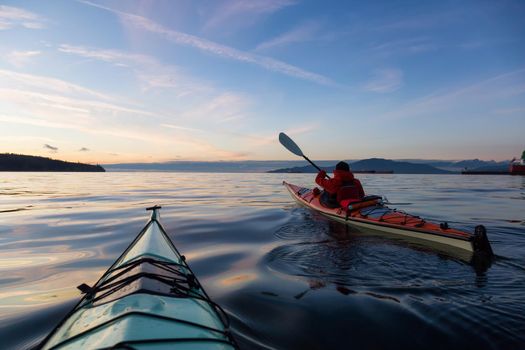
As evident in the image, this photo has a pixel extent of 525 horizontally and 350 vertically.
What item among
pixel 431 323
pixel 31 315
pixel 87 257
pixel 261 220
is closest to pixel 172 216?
pixel 261 220

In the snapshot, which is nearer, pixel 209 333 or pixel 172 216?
pixel 209 333

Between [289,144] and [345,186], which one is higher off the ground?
[289,144]

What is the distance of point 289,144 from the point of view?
16.0m

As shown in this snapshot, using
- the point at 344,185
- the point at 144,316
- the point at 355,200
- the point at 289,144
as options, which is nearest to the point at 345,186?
the point at 344,185

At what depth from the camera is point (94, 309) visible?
2.67 m

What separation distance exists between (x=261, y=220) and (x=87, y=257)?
A: 603 centimetres

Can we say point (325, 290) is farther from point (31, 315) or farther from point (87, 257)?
point (87, 257)

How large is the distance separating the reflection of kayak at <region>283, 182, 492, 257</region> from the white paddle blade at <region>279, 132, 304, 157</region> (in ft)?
14.5

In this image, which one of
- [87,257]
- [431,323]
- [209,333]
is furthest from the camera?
[87,257]

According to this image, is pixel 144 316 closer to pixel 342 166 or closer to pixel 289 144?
pixel 342 166

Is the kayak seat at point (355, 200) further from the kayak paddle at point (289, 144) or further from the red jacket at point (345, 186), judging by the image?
the kayak paddle at point (289, 144)

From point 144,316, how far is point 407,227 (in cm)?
709

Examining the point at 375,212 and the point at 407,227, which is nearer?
the point at 407,227

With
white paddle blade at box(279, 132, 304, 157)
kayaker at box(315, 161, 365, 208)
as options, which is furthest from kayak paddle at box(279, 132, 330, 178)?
kayaker at box(315, 161, 365, 208)
